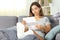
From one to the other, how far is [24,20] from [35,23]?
8.0 inches

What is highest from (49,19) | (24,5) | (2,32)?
(24,5)

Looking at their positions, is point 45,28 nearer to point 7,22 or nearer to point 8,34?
point 8,34

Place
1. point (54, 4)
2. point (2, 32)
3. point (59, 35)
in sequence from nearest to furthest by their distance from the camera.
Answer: point (59, 35)
point (2, 32)
point (54, 4)

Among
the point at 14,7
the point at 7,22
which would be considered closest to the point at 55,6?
the point at 14,7

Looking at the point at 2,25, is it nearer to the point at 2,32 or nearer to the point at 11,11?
the point at 2,32

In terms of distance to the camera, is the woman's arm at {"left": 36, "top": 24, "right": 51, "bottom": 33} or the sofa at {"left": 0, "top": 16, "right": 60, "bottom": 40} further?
the woman's arm at {"left": 36, "top": 24, "right": 51, "bottom": 33}

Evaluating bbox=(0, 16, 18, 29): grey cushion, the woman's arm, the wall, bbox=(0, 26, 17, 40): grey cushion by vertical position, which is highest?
the wall

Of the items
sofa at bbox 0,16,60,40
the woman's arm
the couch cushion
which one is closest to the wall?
sofa at bbox 0,16,60,40

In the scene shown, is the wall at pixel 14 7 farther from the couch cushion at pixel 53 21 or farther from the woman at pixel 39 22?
the couch cushion at pixel 53 21

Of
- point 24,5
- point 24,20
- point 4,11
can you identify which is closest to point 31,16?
point 24,20

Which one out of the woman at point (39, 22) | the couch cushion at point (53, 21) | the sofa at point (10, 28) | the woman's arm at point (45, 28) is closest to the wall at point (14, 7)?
the sofa at point (10, 28)

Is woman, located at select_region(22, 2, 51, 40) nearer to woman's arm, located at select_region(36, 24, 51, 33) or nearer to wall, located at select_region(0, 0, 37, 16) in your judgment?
woman's arm, located at select_region(36, 24, 51, 33)

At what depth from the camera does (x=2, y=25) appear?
2658 mm

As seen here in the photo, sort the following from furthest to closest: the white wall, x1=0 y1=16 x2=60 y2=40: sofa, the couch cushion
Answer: the white wall → the couch cushion → x1=0 y1=16 x2=60 y2=40: sofa
